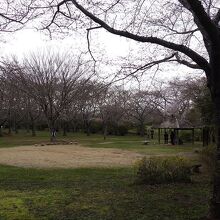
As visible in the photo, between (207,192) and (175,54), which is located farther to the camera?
(207,192)

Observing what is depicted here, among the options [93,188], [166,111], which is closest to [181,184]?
[93,188]

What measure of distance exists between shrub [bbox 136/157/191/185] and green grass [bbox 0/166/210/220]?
404mm

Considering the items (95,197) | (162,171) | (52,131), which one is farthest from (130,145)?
(95,197)

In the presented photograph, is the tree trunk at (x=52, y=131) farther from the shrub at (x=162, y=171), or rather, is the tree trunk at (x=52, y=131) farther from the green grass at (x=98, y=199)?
the shrub at (x=162, y=171)

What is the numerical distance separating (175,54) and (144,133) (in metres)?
61.4

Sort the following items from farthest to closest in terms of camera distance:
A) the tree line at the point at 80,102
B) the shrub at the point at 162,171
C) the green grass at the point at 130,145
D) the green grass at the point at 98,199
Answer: the tree line at the point at 80,102, the green grass at the point at 130,145, the shrub at the point at 162,171, the green grass at the point at 98,199

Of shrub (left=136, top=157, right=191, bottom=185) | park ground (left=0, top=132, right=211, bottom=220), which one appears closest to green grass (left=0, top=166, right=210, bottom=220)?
park ground (left=0, top=132, right=211, bottom=220)

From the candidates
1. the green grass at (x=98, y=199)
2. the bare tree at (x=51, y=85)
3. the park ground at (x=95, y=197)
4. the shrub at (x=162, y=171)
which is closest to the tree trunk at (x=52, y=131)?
the bare tree at (x=51, y=85)

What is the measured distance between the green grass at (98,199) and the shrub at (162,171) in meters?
0.40

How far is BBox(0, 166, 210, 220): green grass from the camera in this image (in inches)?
309

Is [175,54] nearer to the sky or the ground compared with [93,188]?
nearer to the sky

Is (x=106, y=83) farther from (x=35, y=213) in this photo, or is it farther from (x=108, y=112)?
(x=108, y=112)

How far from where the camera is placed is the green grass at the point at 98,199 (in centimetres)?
784

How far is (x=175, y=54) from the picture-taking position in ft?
30.2
